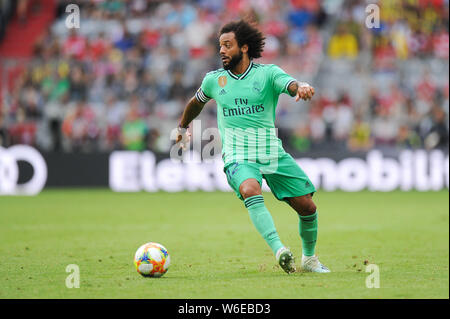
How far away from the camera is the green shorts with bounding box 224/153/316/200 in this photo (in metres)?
7.53

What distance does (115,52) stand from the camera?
2309 cm

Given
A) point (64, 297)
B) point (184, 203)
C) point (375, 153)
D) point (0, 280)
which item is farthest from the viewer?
point (375, 153)

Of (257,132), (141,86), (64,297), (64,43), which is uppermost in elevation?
(64,43)

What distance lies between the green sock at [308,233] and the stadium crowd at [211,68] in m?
13.0

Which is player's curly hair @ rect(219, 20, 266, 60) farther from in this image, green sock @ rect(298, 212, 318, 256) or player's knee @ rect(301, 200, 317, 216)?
green sock @ rect(298, 212, 318, 256)

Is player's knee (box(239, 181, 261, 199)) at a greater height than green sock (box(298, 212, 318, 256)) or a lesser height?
greater

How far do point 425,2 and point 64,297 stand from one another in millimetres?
20720

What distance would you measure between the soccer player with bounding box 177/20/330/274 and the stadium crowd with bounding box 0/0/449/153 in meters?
12.9

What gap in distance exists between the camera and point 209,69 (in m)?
22.4

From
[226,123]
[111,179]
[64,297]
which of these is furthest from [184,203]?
[64,297]

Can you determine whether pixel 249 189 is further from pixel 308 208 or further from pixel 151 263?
pixel 151 263

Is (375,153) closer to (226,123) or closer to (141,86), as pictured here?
(141,86)

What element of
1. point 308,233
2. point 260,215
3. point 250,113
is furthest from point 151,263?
point 250,113

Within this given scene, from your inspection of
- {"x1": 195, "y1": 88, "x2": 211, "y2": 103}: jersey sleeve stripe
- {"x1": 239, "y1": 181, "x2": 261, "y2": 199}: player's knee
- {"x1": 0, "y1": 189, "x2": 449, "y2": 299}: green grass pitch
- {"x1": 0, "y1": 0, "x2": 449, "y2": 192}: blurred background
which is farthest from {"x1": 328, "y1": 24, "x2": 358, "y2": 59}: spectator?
{"x1": 239, "y1": 181, "x2": 261, "y2": 199}: player's knee
